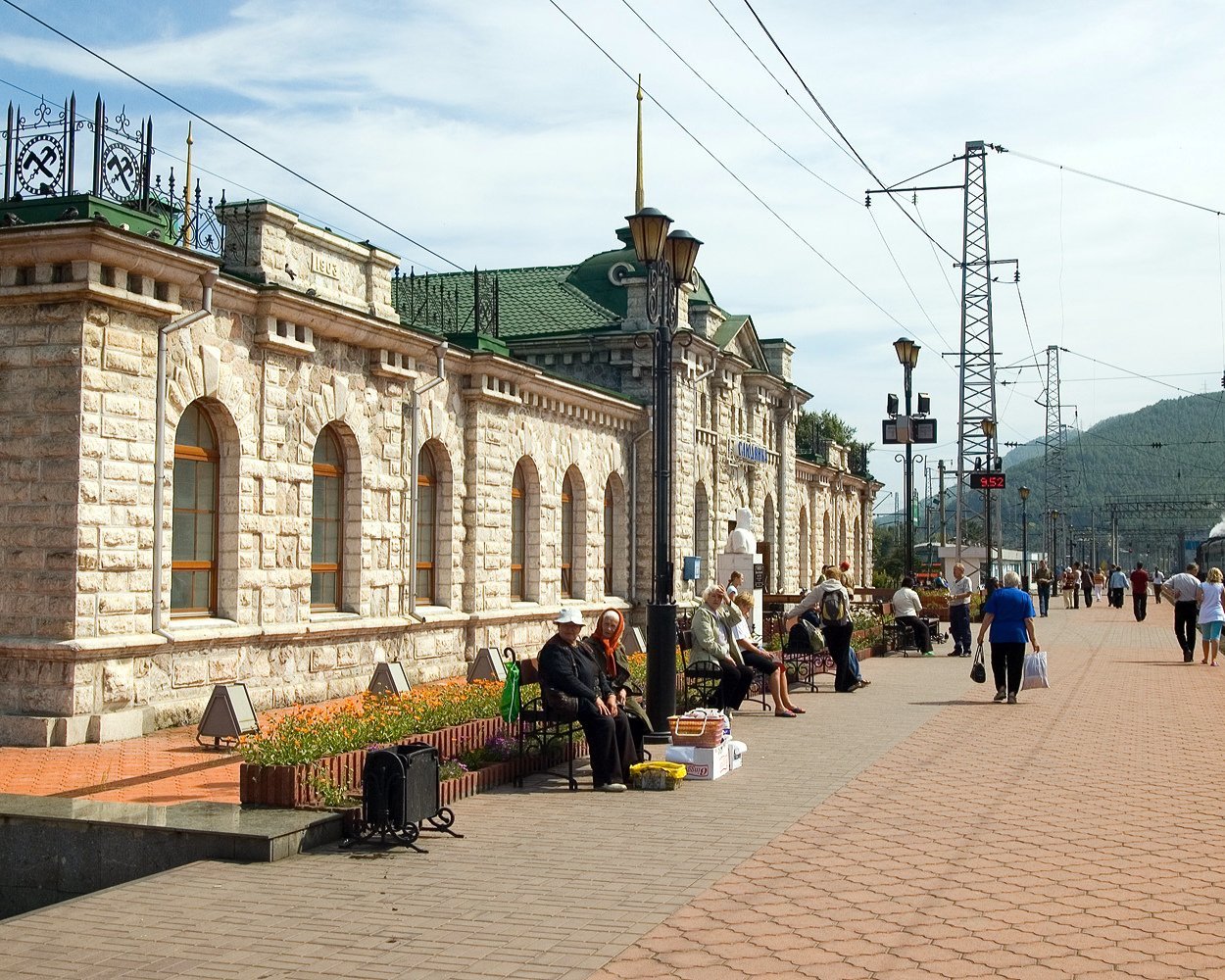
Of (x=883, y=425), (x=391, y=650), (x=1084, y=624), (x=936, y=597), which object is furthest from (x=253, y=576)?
(x=1084, y=624)

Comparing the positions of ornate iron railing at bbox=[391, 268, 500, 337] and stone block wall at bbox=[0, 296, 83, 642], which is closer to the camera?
stone block wall at bbox=[0, 296, 83, 642]

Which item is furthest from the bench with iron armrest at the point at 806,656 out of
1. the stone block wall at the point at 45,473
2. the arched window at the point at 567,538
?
the stone block wall at the point at 45,473

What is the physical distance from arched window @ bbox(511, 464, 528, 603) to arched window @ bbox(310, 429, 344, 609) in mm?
5486

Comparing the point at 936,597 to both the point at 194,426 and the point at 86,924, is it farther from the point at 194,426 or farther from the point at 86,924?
the point at 86,924

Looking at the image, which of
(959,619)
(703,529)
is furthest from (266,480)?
(703,529)

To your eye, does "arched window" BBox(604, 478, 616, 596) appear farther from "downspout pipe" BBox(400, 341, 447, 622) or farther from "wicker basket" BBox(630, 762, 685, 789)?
"wicker basket" BBox(630, 762, 685, 789)

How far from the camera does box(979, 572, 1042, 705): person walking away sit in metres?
17.8

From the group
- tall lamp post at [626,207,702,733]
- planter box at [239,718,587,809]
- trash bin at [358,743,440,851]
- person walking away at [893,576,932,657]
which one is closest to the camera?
trash bin at [358,743,440,851]

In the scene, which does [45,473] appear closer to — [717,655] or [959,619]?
[717,655]

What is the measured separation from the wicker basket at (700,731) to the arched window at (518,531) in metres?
11.4

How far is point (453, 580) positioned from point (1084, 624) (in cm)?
2672

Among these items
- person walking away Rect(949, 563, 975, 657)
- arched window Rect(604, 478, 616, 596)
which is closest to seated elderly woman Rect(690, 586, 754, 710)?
arched window Rect(604, 478, 616, 596)

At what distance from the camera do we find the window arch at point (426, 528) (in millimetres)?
19859

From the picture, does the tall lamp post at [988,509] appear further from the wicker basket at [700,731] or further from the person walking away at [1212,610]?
the wicker basket at [700,731]
